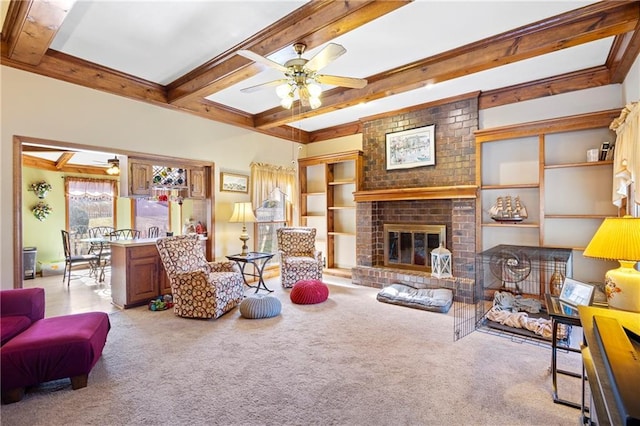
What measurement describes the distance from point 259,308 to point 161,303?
142 centimetres

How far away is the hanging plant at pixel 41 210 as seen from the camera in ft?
22.1

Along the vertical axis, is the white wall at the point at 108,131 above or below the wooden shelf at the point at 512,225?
above

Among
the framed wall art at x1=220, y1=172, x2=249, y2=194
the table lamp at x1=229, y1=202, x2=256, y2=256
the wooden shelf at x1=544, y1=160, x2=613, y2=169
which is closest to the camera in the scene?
the wooden shelf at x1=544, y1=160, x2=613, y2=169

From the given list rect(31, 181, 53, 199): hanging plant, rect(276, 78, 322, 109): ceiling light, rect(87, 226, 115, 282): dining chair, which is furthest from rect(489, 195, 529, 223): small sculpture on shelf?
rect(31, 181, 53, 199): hanging plant

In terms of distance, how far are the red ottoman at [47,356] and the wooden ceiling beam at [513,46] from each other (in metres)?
4.02

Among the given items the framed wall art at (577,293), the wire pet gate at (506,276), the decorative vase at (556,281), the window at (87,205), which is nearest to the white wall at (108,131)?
the wire pet gate at (506,276)

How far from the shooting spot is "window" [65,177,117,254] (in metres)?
7.40

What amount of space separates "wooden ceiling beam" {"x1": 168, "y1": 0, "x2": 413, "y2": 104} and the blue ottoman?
267 cm

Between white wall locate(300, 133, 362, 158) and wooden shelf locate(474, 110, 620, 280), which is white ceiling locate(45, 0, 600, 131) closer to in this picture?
wooden shelf locate(474, 110, 620, 280)

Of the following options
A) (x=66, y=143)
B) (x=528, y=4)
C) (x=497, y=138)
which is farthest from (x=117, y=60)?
(x=497, y=138)

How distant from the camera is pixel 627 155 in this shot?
296 centimetres

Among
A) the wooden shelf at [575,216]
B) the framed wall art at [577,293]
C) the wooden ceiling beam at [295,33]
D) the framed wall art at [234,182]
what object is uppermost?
the wooden ceiling beam at [295,33]

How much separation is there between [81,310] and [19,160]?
201cm

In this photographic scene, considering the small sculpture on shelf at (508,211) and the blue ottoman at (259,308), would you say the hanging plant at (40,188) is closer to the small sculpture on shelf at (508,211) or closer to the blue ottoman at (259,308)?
the blue ottoman at (259,308)
